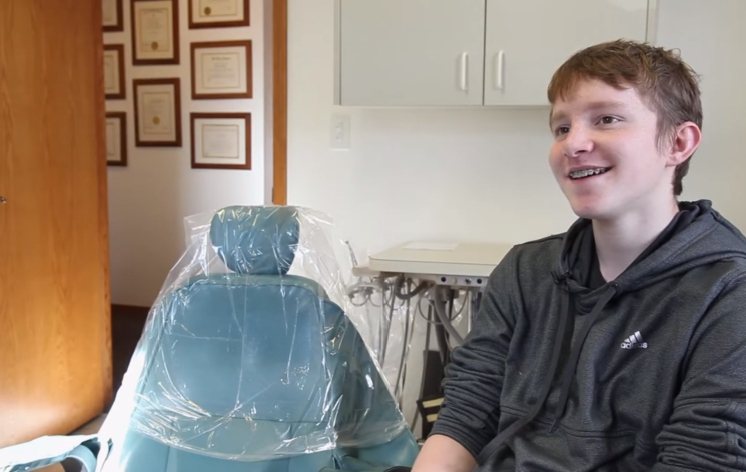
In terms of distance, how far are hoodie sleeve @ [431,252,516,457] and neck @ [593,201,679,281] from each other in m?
0.16

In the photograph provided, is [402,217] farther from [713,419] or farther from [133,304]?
[133,304]

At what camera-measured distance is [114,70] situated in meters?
4.05

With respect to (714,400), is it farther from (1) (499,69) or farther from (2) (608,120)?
(1) (499,69)

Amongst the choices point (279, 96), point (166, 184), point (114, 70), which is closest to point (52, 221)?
point (279, 96)

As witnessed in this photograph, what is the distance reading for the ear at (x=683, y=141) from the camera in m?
0.92

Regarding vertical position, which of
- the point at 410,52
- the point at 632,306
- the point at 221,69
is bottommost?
the point at 632,306

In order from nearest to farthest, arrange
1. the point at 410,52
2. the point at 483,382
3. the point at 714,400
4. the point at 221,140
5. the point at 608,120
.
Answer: the point at 714,400
the point at 608,120
the point at 483,382
the point at 410,52
the point at 221,140

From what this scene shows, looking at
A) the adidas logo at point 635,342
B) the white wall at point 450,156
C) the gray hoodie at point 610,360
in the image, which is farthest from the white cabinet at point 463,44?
the adidas logo at point 635,342

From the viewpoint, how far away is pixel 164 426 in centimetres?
132

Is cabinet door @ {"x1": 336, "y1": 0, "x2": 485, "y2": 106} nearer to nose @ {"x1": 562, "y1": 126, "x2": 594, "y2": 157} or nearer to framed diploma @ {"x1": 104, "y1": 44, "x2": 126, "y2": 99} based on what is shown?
nose @ {"x1": 562, "y1": 126, "x2": 594, "y2": 157}

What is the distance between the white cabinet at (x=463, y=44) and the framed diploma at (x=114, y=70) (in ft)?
7.91

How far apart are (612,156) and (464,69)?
1192 millimetres

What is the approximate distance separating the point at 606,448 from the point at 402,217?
157 cm

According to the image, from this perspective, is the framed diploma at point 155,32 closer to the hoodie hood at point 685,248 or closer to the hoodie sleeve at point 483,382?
the hoodie sleeve at point 483,382
